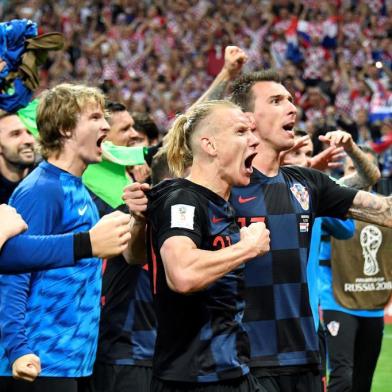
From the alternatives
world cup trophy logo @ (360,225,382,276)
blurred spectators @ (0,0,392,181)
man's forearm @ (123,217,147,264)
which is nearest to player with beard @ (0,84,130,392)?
man's forearm @ (123,217,147,264)

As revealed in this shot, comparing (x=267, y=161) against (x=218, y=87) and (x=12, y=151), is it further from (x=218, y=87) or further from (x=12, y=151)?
(x=12, y=151)

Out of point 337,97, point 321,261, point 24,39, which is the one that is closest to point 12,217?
point 24,39

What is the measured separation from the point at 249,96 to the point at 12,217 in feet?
5.48

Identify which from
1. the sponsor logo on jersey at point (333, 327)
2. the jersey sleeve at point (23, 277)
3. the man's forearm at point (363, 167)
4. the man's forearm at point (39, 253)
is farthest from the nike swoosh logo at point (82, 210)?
the sponsor logo on jersey at point (333, 327)

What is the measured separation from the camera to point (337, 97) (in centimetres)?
1708

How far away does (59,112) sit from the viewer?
4.50 m

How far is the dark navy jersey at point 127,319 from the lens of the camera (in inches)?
193

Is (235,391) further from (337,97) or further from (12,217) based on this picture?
(337,97)

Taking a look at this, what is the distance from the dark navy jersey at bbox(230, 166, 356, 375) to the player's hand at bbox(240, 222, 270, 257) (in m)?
0.66

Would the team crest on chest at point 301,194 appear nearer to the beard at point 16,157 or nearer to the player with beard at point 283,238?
the player with beard at point 283,238

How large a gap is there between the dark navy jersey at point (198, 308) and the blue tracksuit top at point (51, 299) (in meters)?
0.65

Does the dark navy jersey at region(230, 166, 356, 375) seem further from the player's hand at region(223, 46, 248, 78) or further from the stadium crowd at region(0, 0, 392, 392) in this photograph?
the player's hand at region(223, 46, 248, 78)

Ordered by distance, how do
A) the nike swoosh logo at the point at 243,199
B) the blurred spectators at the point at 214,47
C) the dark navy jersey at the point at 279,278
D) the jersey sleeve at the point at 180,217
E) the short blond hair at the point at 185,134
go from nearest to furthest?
1. the jersey sleeve at the point at 180,217
2. the short blond hair at the point at 185,134
3. the dark navy jersey at the point at 279,278
4. the nike swoosh logo at the point at 243,199
5. the blurred spectators at the point at 214,47

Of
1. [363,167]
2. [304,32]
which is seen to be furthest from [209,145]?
[304,32]
